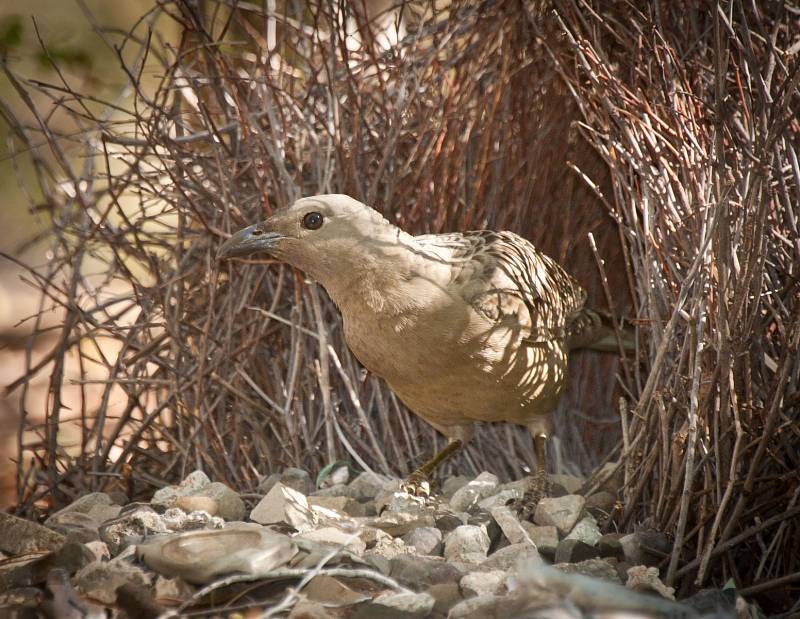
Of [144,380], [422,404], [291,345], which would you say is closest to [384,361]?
[422,404]

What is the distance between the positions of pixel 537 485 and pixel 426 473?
0.43 m

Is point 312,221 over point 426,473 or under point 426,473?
over

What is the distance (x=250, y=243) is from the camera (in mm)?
3133

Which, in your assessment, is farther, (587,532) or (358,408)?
(358,408)

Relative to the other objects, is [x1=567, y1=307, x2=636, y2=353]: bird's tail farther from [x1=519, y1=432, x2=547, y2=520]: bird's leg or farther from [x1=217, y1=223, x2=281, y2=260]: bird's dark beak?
[x1=217, y1=223, x2=281, y2=260]: bird's dark beak

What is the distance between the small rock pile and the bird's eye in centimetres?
88

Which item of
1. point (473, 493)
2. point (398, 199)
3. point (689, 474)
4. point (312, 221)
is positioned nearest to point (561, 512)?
point (473, 493)

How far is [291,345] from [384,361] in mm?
691

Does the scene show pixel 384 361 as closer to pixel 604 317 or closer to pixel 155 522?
pixel 155 522

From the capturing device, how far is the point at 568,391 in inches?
173

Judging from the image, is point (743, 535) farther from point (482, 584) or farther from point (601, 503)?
point (601, 503)

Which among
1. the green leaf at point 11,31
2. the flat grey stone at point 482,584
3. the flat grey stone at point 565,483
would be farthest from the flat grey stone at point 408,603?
the green leaf at point 11,31

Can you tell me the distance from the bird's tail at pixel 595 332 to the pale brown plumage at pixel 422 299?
0.41m

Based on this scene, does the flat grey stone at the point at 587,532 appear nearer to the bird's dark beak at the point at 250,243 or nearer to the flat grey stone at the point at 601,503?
the flat grey stone at the point at 601,503
